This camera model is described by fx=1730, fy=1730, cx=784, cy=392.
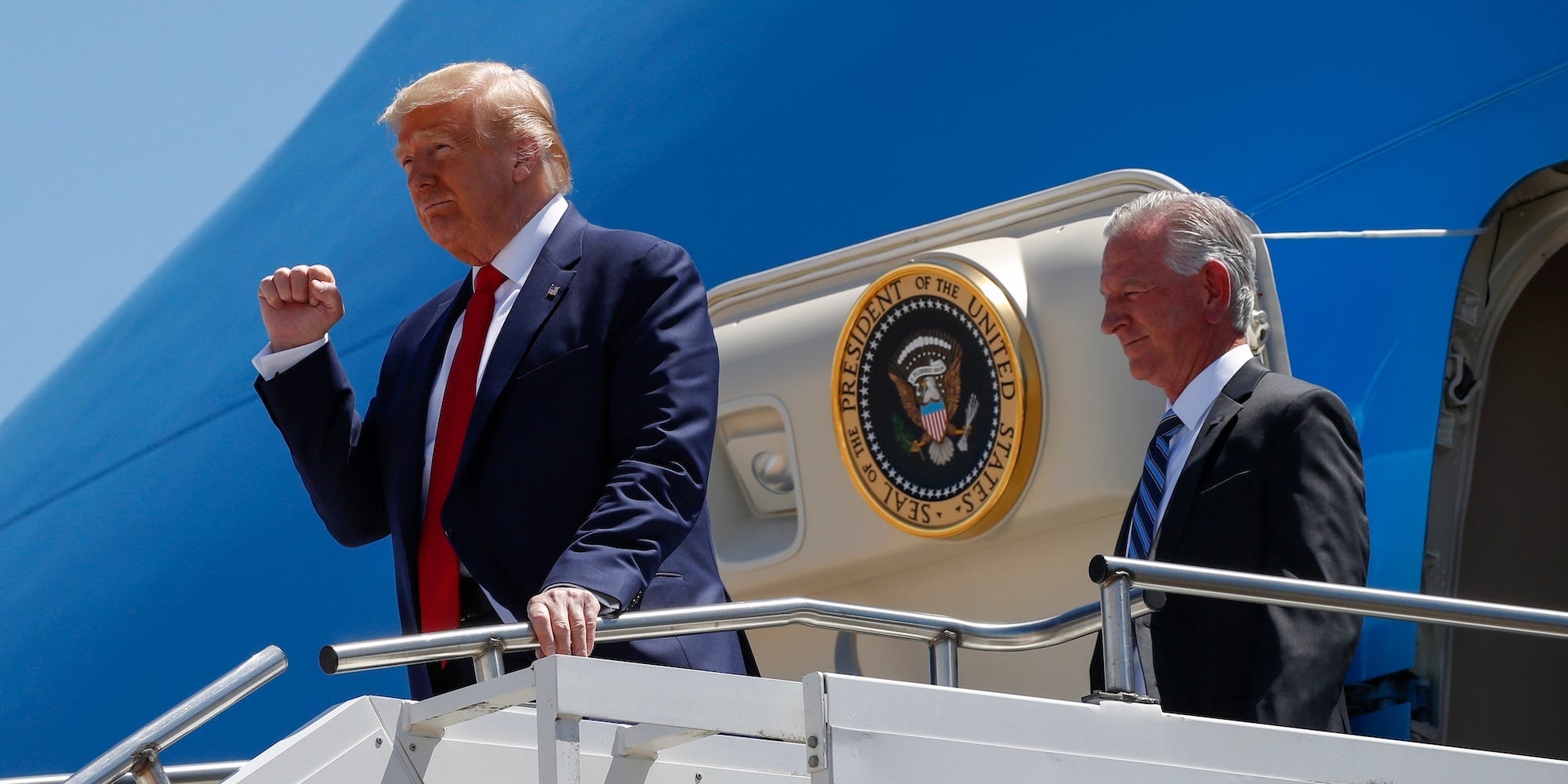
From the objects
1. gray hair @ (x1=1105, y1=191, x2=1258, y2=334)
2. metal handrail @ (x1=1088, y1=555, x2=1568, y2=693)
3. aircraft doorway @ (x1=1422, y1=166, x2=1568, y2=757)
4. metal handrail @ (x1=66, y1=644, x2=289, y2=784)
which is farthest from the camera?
aircraft doorway @ (x1=1422, y1=166, x2=1568, y2=757)

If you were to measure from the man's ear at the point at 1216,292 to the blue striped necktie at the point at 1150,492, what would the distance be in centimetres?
17

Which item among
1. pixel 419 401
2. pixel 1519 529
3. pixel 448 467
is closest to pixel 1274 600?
pixel 448 467

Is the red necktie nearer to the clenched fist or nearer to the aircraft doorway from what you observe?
the clenched fist

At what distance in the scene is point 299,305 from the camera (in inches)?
103

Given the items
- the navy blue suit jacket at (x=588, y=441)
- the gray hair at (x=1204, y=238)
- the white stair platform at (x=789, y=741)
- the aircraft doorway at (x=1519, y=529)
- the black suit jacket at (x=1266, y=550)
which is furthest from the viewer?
the aircraft doorway at (x=1519, y=529)

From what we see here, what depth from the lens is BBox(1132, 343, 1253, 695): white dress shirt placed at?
8.95ft

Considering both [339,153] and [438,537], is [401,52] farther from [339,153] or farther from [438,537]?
[438,537]

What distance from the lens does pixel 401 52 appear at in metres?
5.88

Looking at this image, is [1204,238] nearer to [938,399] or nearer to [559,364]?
[938,399]

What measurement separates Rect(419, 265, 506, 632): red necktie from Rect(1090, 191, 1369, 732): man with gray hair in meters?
0.96

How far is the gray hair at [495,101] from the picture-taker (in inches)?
101

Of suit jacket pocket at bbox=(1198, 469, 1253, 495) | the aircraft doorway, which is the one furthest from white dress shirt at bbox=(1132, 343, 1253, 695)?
the aircraft doorway

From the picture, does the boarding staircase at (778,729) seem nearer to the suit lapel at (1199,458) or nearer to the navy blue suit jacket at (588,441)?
the navy blue suit jacket at (588,441)

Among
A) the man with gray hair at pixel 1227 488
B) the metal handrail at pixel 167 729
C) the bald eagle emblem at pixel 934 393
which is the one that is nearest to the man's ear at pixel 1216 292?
the man with gray hair at pixel 1227 488
